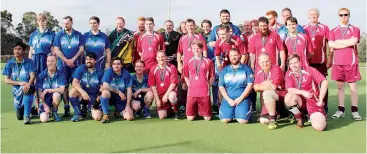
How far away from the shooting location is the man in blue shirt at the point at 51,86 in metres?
5.64

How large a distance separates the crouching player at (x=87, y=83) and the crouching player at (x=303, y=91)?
2.88 metres

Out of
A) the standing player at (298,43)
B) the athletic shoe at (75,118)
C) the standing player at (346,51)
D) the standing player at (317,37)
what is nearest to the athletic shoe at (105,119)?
the athletic shoe at (75,118)

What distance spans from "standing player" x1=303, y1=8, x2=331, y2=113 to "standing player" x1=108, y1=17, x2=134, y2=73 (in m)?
3.03

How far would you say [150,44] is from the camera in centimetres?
638

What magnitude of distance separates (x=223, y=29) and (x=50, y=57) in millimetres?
2717

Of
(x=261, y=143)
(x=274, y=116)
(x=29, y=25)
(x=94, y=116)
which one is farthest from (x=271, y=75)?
(x=29, y=25)

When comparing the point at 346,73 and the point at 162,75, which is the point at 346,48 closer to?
the point at 346,73

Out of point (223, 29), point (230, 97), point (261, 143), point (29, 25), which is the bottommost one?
point (261, 143)

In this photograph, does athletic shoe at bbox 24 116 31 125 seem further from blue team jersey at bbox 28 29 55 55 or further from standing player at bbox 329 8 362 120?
standing player at bbox 329 8 362 120

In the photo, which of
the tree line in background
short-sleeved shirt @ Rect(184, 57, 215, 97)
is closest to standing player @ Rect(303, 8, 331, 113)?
short-sleeved shirt @ Rect(184, 57, 215, 97)

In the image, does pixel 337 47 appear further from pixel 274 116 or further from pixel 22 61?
pixel 22 61

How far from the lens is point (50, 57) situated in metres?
5.68

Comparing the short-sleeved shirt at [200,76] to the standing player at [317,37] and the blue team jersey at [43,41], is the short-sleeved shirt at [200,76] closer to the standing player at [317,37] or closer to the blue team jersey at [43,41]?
the standing player at [317,37]

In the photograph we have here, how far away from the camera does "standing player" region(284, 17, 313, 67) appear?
5.39m
